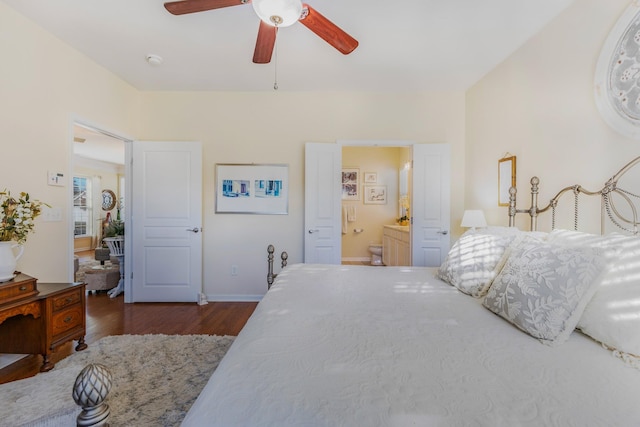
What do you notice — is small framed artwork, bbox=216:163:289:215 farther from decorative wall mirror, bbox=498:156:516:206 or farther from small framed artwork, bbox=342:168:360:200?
small framed artwork, bbox=342:168:360:200

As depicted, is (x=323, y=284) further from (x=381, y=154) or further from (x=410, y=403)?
(x=381, y=154)

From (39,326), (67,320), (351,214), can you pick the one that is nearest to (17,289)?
(39,326)

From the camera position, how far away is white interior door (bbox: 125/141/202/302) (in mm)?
3537

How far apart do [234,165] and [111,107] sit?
1448 mm

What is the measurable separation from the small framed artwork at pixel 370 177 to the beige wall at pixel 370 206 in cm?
6

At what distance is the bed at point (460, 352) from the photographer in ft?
2.29

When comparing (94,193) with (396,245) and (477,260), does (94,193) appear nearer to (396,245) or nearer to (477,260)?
(396,245)

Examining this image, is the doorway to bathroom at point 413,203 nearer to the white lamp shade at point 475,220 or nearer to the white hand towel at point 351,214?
the white lamp shade at point 475,220

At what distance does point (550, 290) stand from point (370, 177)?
508cm

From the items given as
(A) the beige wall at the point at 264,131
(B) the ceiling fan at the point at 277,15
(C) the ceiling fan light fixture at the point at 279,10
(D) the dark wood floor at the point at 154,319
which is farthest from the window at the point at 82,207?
(C) the ceiling fan light fixture at the point at 279,10

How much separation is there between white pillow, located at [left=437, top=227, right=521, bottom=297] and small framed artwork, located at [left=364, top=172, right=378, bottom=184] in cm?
421

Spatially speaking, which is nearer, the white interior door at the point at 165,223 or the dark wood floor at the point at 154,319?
the dark wood floor at the point at 154,319

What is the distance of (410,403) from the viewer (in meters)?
0.72

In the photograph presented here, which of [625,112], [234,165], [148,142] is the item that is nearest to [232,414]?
[625,112]
